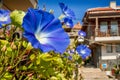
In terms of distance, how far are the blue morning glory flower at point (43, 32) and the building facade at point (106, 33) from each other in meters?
35.6

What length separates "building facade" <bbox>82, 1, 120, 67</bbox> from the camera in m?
37.1

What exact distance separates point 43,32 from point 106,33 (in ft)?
121

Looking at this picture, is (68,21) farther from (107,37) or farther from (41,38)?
(107,37)

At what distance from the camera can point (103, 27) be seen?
3881 centimetres

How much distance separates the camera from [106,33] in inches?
1494

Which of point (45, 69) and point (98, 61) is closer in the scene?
point (45, 69)

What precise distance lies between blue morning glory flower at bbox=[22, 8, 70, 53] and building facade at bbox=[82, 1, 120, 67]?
35614 millimetres

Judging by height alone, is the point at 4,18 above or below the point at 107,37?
below

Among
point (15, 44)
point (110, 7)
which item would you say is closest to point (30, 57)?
point (15, 44)

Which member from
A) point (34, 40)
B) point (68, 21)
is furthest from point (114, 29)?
point (34, 40)

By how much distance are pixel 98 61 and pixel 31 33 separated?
3676 cm

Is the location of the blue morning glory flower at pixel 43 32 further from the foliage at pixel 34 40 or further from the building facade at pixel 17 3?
the building facade at pixel 17 3

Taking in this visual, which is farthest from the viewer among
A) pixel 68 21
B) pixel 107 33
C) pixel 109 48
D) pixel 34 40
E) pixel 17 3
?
pixel 109 48

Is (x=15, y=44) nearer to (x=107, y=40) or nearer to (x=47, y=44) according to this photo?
(x=47, y=44)
